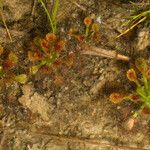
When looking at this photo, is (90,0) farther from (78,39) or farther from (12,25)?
(12,25)

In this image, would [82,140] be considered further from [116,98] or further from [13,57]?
[13,57]

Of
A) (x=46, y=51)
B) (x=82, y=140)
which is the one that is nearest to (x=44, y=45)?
(x=46, y=51)

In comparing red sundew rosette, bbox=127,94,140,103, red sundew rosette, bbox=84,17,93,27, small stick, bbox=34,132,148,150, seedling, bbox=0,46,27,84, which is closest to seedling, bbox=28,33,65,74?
seedling, bbox=0,46,27,84

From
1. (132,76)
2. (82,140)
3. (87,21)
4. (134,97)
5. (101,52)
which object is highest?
(87,21)

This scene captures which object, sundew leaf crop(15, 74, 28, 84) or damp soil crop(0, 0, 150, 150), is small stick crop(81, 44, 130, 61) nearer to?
damp soil crop(0, 0, 150, 150)

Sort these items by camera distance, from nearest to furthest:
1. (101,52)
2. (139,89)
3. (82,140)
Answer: (139,89), (82,140), (101,52)

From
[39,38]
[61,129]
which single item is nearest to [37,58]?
[39,38]
